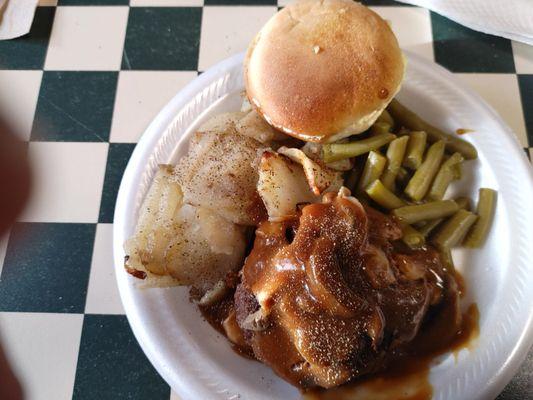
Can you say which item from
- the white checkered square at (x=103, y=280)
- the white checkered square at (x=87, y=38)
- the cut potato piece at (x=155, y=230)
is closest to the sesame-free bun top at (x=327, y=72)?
the cut potato piece at (x=155, y=230)

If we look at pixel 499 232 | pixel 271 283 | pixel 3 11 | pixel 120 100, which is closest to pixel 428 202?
pixel 499 232

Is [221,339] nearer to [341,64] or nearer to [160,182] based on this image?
[160,182]

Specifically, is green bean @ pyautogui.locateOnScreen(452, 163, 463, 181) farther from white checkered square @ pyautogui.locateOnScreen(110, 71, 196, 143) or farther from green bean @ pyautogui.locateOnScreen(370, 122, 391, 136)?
white checkered square @ pyautogui.locateOnScreen(110, 71, 196, 143)

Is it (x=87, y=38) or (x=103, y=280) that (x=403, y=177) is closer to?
(x=103, y=280)

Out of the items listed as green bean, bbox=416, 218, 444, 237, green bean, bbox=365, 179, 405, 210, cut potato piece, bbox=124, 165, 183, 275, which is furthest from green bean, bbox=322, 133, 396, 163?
cut potato piece, bbox=124, 165, 183, 275

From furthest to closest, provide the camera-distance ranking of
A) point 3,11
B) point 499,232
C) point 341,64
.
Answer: point 3,11
point 499,232
point 341,64

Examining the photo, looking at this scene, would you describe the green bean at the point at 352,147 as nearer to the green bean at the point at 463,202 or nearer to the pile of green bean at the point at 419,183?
the pile of green bean at the point at 419,183
